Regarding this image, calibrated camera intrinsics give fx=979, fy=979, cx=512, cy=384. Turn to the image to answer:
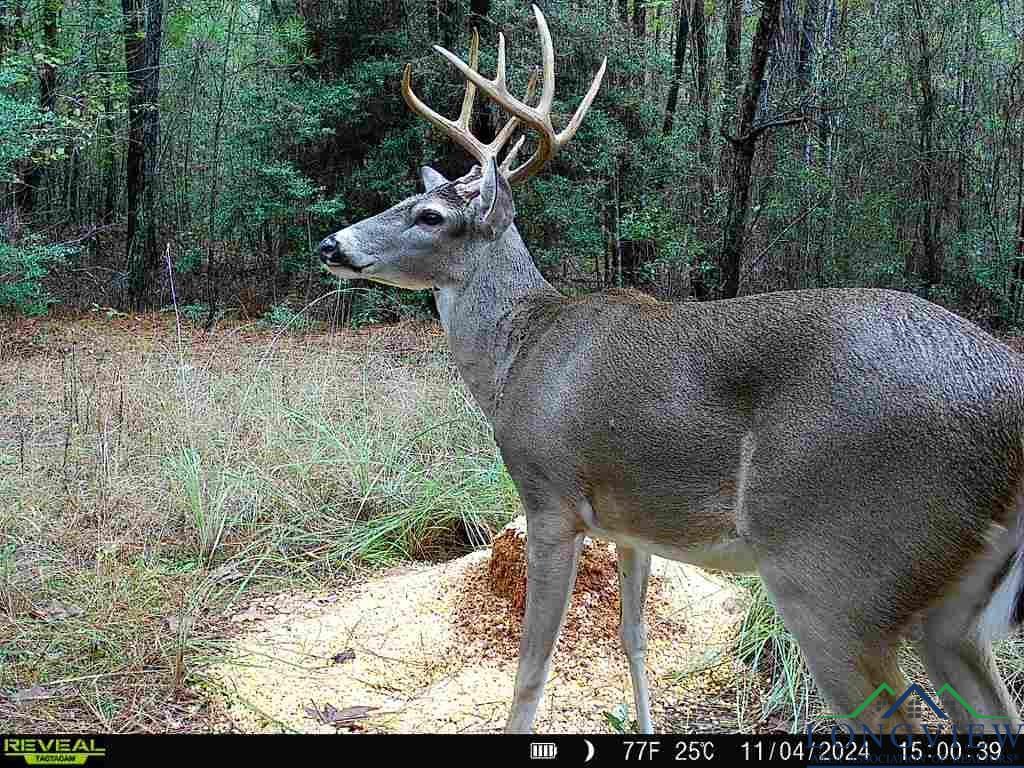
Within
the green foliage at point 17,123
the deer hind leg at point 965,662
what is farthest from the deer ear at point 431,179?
the green foliage at point 17,123

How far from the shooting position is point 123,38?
49.4ft

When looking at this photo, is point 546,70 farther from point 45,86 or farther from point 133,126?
point 133,126

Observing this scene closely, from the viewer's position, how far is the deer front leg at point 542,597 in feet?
11.3

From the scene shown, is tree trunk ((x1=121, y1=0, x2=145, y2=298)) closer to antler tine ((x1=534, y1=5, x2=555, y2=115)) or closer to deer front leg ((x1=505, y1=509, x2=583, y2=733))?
antler tine ((x1=534, y1=5, x2=555, y2=115))

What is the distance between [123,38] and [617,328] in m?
14.2

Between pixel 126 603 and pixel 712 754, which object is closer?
pixel 712 754

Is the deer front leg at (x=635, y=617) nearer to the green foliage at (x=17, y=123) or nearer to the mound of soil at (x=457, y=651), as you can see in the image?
the mound of soil at (x=457, y=651)

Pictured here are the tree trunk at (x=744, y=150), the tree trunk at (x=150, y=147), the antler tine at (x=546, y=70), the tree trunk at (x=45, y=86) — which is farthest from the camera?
the tree trunk at (x=150, y=147)

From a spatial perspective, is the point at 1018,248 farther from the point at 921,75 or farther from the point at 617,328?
the point at 617,328

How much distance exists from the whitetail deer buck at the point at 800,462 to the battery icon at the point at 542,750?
13 centimetres

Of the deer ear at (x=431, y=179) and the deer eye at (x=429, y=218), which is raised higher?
the deer ear at (x=431, y=179)

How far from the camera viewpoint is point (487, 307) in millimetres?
3959

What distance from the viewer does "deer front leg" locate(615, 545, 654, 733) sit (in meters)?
3.86

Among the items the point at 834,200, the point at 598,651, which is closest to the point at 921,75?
the point at 834,200
